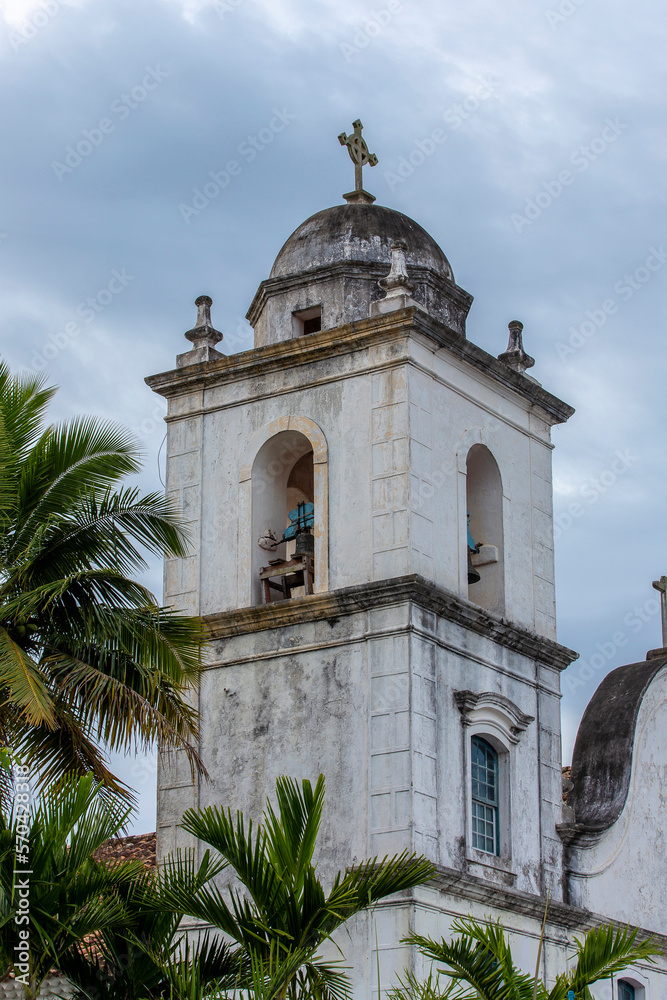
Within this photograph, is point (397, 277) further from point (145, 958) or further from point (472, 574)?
point (145, 958)

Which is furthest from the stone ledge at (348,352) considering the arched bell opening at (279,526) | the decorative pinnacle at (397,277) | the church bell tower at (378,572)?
the arched bell opening at (279,526)

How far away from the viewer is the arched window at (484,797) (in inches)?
761

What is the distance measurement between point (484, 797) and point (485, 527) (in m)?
3.59

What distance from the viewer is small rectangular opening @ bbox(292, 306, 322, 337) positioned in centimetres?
2197

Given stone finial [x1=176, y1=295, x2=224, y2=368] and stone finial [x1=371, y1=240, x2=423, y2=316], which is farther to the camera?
stone finial [x1=176, y1=295, x2=224, y2=368]

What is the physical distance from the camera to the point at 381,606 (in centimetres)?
1891

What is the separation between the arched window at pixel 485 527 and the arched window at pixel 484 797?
1890mm

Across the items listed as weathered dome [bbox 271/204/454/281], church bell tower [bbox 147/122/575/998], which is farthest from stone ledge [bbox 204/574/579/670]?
weathered dome [bbox 271/204/454/281]

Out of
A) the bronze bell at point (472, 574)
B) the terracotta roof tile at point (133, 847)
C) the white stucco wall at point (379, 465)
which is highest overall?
the white stucco wall at point (379, 465)

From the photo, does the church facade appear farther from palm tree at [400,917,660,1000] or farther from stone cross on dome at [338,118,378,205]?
palm tree at [400,917,660,1000]

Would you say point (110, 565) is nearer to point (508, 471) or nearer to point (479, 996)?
point (479, 996)

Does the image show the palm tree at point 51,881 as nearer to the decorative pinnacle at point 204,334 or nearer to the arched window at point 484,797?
the arched window at point 484,797

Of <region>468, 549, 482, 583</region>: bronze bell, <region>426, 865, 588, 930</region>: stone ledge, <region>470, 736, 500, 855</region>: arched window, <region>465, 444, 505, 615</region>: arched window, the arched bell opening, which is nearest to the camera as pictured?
<region>426, 865, 588, 930</region>: stone ledge

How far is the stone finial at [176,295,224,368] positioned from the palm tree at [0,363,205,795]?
603cm
